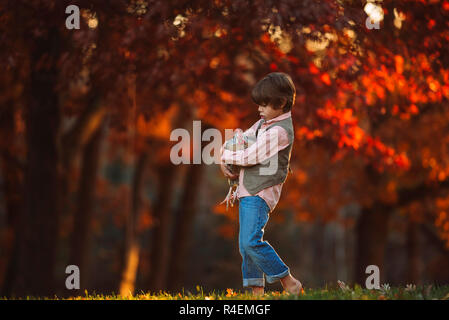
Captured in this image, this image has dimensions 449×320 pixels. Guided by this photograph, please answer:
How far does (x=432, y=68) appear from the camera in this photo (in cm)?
806

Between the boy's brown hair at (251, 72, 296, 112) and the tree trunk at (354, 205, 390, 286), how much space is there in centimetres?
1022

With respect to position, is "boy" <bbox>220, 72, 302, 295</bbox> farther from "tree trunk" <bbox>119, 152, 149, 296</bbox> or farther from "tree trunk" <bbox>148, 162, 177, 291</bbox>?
"tree trunk" <bbox>148, 162, 177, 291</bbox>

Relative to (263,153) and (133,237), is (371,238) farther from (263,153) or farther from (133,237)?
(263,153)

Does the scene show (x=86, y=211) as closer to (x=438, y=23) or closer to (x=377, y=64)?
(x=377, y=64)

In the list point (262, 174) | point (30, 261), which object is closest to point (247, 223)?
point (262, 174)

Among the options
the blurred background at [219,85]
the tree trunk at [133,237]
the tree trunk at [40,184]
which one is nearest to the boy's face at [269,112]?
the blurred background at [219,85]

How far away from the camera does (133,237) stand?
15969 millimetres

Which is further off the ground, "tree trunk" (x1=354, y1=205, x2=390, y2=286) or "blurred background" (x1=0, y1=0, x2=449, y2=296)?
"blurred background" (x1=0, y1=0, x2=449, y2=296)

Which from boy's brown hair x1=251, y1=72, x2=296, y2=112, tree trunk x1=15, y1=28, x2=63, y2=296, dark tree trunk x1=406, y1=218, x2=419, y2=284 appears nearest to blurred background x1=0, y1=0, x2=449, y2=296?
tree trunk x1=15, y1=28, x2=63, y2=296

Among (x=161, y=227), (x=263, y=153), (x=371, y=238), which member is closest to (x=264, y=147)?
(x=263, y=153)

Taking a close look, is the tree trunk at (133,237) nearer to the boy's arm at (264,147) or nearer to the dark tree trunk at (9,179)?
the dark tree trunk at (9,179)

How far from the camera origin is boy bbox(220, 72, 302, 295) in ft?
16.5

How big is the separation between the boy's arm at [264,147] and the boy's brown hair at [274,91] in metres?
0.21

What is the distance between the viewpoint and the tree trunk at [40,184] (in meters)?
9.27
